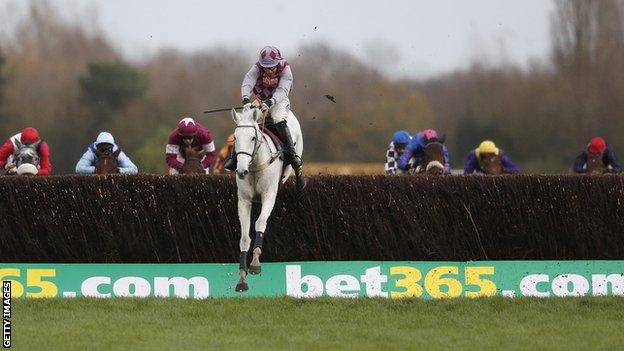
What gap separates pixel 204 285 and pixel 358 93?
16334 millimetres

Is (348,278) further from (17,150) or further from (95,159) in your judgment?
(17,150)

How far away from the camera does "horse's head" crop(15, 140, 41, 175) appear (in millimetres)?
14609

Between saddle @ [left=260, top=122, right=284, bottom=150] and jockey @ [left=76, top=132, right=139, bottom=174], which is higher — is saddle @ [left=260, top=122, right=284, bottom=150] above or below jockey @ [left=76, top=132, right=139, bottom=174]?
above

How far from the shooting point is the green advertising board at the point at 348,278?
1238 cm

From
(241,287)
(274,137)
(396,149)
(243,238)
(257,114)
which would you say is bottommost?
(241,287)

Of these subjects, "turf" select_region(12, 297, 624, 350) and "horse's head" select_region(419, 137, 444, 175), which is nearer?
"turf" select_region(12, 297, 624, 350)

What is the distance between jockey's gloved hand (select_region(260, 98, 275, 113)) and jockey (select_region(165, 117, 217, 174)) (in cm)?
298

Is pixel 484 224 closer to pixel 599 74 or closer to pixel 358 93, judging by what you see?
pixel 599 74

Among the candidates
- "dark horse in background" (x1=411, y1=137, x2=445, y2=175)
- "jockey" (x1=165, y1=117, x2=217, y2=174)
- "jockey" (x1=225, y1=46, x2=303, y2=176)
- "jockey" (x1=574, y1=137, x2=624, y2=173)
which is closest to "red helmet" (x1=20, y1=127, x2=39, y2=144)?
"jockey" (x1=165, y1=117, x2=217, y2=174)

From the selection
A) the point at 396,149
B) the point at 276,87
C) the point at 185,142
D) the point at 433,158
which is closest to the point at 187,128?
the point at 185,142

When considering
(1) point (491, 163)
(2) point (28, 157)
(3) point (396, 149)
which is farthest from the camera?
(3) point (396, 149)

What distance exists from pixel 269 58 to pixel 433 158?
3.92 metres

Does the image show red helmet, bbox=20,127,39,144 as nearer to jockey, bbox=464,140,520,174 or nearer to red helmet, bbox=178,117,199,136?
red helmet, bbox=178,117,199,136

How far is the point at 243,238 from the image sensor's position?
468 inches
